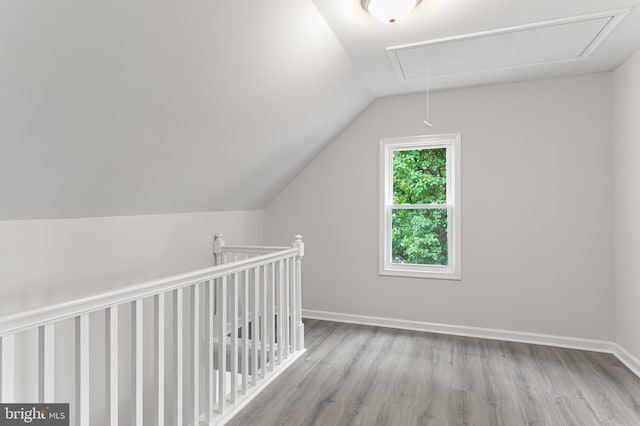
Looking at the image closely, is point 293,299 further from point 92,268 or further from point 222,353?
point 92,268

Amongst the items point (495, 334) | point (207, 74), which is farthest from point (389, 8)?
point (495, 334)

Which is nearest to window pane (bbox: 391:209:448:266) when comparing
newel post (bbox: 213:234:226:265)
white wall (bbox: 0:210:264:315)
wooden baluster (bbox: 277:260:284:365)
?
wooden baluster (bbox: 277:260:284:365)

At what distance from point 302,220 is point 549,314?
256 cm

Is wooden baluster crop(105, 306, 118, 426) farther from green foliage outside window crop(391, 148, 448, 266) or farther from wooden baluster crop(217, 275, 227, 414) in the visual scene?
green foliage outside window crop(391, 148, 448, 266)

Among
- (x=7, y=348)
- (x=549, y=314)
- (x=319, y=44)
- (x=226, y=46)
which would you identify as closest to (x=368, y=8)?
(x=319, y=44)

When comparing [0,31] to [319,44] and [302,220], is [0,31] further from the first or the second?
[302,220]

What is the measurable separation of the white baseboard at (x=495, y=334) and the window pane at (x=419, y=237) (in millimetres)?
628

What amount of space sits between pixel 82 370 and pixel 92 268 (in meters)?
1.10

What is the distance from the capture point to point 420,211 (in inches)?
147

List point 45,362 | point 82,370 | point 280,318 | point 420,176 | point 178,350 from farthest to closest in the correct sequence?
point 420,176 < point 280,318 < point 178,350 < point 82,370 < point 45,362

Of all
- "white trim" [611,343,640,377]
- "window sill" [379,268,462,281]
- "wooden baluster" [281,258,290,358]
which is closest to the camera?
"white trim" [611,343,640,377]

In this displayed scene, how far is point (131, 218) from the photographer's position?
2.46 metres

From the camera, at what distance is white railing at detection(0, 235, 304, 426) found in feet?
3.81

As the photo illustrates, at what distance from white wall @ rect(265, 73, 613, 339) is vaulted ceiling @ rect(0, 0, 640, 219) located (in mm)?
321
